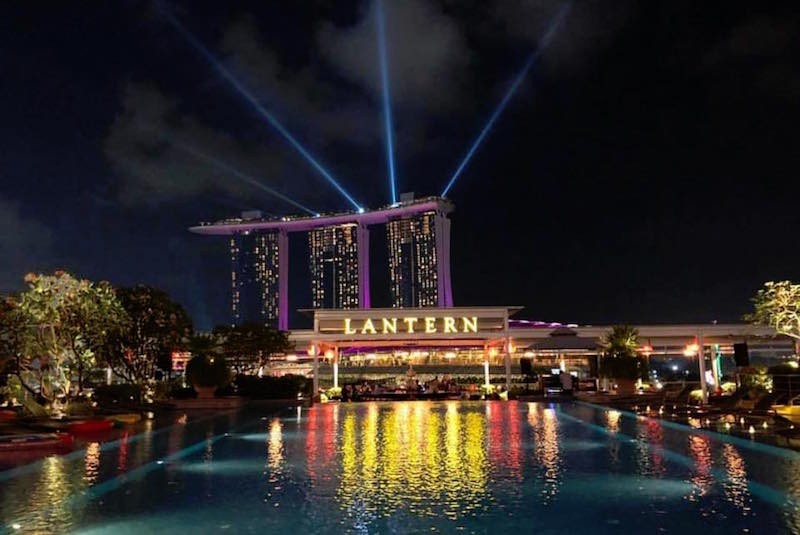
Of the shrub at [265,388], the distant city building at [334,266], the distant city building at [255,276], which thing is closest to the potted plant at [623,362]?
the shrub at [265,388]

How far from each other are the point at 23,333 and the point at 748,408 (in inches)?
1003

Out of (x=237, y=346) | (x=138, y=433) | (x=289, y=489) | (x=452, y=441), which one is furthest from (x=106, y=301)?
(x=237, y=346)

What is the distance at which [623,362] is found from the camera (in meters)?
34.5

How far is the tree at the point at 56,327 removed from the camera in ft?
75.5

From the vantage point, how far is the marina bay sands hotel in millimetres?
131375

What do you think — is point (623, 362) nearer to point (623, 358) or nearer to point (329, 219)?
point (623, 358)

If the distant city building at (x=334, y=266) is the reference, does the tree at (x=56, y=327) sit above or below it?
below

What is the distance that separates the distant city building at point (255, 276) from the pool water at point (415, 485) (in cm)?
14950

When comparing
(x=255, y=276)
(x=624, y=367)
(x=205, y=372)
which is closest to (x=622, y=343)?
(x=624, y=367)

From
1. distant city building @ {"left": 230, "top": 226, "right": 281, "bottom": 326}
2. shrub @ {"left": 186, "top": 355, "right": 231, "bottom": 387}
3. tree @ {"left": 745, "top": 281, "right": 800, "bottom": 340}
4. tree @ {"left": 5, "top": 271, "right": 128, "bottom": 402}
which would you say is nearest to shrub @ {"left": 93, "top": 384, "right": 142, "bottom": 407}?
shrub @ {"left": 186, "top": 355, "right": 231, "bottom": 387}

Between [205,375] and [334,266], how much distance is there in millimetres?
127560

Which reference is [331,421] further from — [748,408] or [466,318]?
[466,318]

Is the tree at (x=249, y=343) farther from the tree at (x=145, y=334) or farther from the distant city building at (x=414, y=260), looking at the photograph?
the distant city building at (x=414, y=260)

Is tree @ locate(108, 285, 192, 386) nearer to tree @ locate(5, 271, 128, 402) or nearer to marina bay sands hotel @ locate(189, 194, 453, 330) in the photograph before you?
tree @ locate(5, 271, 128, 402)
